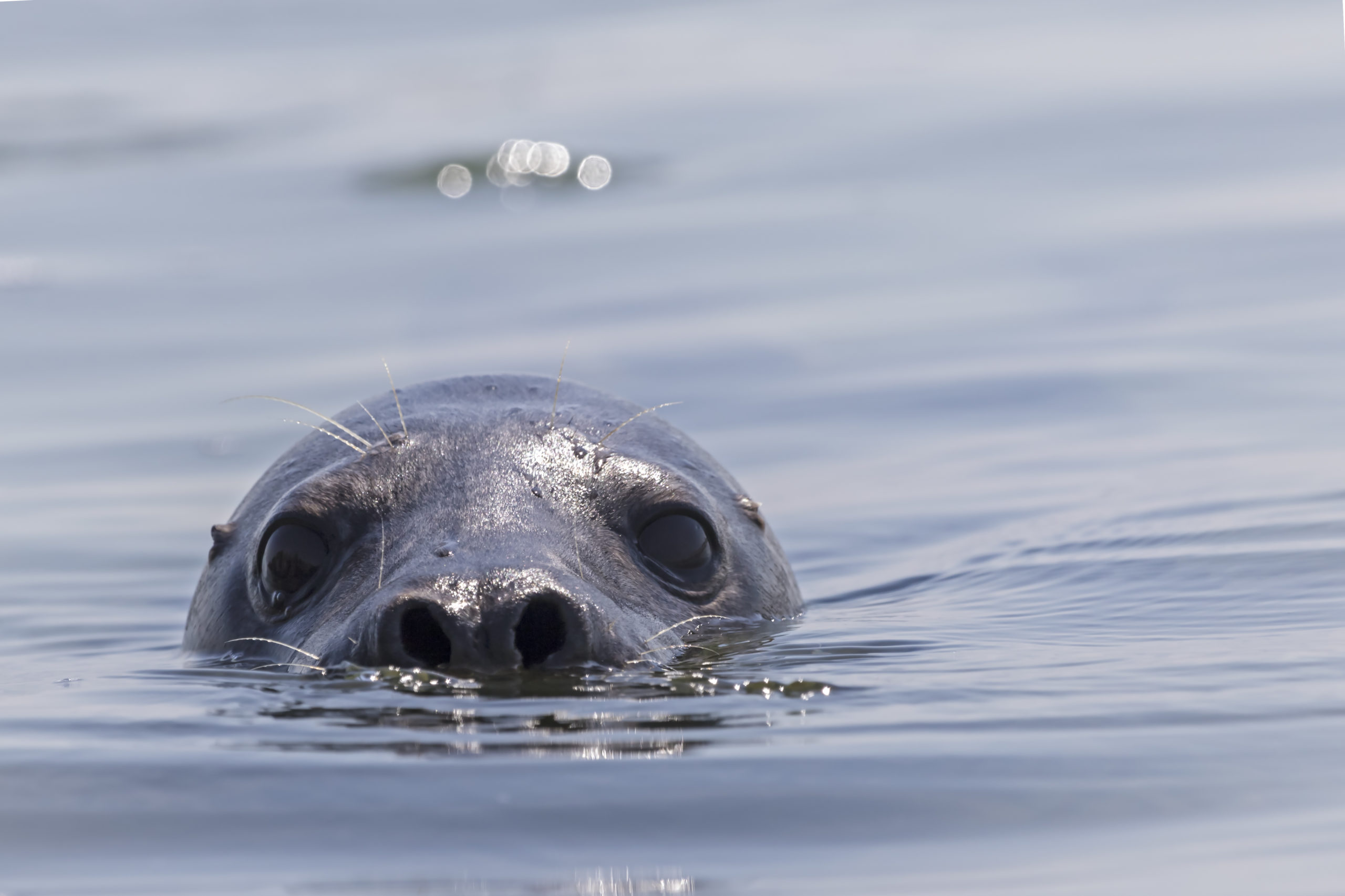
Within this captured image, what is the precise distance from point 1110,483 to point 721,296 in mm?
4331

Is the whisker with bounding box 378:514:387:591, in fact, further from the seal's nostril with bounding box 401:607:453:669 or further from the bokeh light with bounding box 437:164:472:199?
the bokeh light with bounding box 437:164:472:199

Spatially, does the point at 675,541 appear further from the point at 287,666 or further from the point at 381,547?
the point at 287,666

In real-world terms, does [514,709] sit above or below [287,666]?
below

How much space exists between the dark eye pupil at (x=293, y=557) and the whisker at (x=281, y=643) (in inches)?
5.5

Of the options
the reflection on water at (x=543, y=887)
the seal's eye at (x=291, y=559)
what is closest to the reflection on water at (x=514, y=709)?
the seal's eye at (x=291, y=559)

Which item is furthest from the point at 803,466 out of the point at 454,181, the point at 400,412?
the point at 454,181

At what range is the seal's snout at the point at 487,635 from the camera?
4309 millimetres

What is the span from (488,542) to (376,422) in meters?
1.04

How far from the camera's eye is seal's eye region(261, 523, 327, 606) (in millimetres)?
5305

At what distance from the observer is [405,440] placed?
218 inches

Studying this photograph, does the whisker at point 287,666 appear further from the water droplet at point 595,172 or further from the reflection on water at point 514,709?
→ the water droplet at point 595,172

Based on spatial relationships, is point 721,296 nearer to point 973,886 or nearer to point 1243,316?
point 1243,316

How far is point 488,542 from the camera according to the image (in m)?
4.77

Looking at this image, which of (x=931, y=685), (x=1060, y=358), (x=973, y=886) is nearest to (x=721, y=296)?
(x=1060, y=358)
